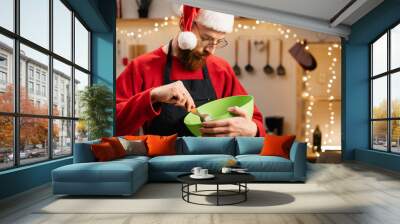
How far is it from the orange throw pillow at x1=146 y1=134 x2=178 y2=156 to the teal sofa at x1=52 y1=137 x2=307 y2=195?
0.42 feet

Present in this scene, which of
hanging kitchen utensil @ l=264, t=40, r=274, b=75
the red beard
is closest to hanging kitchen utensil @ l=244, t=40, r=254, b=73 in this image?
hanging kitchen utensil @ l=264, t=40, r=274, b=75

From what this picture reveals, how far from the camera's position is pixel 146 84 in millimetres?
7770

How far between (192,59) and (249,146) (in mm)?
2304

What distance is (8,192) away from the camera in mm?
4453

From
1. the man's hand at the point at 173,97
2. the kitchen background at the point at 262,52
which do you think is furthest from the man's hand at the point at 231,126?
the kitchen background at the point at 262,52

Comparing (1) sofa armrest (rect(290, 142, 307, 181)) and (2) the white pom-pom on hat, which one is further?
(2) the white pom-pom on hat

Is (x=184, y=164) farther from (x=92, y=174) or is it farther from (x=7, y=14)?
(x=7, y=14)

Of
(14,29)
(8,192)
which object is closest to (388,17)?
(14,29)

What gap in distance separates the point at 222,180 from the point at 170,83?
389 cm

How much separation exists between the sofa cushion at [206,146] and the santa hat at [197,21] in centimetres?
213

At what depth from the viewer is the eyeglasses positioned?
26.1 ft

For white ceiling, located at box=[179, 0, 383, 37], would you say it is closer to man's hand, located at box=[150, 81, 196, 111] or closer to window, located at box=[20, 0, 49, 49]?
man's hand, located at box=[150, 81, 196, 111]

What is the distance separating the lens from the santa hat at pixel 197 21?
7.67 metres

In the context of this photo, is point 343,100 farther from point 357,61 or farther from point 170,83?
point 170,83
